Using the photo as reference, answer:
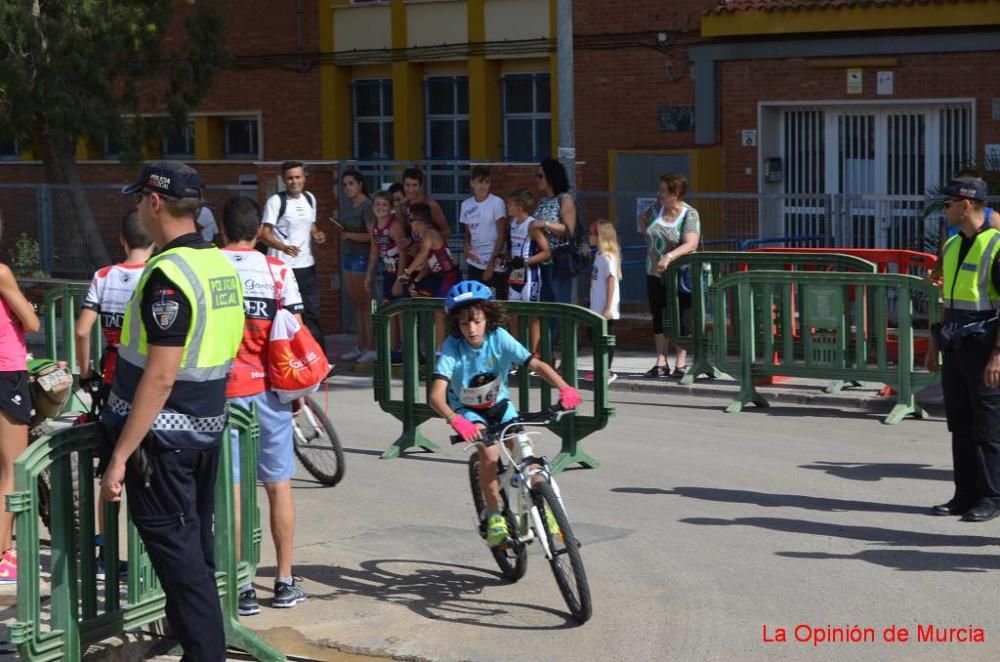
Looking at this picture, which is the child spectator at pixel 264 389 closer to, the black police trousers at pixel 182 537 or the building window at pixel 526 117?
the black police trousers at pixel 182 537

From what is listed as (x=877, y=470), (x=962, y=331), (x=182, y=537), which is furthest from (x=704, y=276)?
(x=182, y=537)

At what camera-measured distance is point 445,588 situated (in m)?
7.95

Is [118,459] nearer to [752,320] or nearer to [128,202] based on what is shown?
[752,320]

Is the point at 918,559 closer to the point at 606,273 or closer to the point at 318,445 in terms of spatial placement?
the point at 318,445

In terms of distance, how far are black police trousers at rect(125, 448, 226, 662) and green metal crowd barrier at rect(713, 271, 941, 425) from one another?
7240mm

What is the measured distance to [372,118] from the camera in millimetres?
28766

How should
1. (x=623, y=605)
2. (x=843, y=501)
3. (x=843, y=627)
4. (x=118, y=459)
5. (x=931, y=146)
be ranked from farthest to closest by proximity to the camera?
1. (x=931, y=146)
2. (x=843, y=501)
3. (x=623, y=605)
4. (x=843, y=627)
5. (x=118, y=459)

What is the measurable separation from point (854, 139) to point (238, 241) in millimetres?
15200

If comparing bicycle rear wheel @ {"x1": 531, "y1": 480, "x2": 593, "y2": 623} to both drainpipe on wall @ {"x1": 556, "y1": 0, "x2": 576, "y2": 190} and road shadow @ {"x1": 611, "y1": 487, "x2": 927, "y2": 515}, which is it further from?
drainpipe on wall @ {"x1": 556, "y1": 0, "x2": 576, "y2": 190}

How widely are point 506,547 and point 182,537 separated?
2.14 metres

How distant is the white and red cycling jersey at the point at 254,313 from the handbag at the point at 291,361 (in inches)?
1.5

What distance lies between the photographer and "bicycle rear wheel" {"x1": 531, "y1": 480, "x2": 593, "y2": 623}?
708 cm

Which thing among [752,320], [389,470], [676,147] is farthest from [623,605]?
[676,147]

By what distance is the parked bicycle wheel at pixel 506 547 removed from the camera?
7.63m
